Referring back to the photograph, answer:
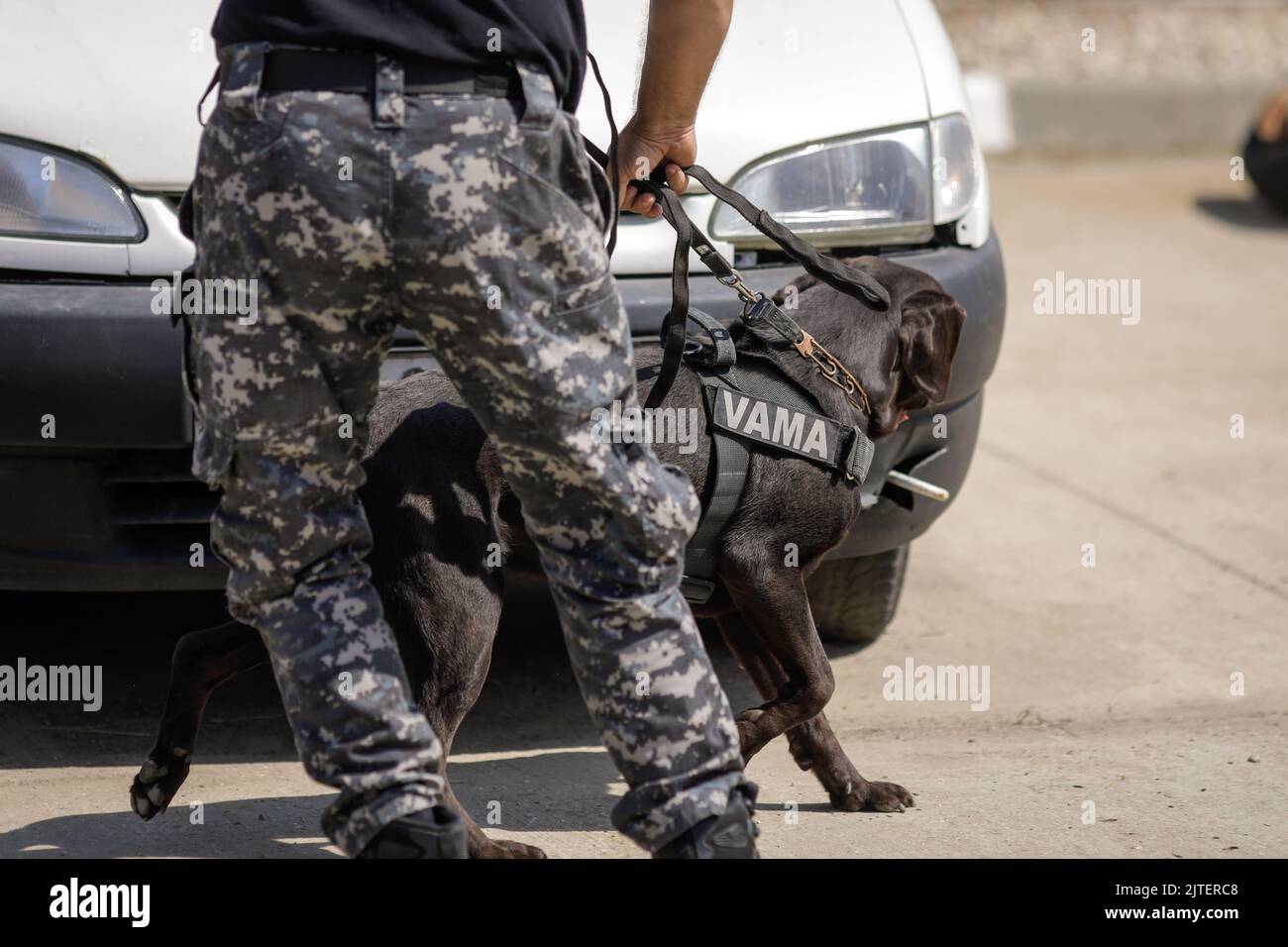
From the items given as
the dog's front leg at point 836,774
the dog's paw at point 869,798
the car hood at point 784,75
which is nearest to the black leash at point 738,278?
the car hood at point 784,75

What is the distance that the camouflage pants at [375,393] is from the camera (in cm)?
203

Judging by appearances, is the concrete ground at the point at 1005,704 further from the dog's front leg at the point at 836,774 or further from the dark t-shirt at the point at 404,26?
the dark t-shirt at the point at 404,26

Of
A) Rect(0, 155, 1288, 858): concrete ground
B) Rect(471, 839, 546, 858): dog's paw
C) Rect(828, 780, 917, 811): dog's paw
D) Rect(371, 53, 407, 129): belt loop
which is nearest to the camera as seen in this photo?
Rect(371, 53, 407, 129): belt loop

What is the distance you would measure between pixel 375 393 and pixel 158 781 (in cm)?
99

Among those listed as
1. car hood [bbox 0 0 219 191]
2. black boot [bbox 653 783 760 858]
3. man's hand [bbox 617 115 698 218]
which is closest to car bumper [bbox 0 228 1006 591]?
car hood [bbox 0 0 219 191]

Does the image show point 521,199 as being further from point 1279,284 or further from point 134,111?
point 1279,284

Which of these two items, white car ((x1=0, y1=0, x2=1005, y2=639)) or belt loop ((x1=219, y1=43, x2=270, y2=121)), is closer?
belt loop ((x1=219, y1=43, x2=270, y2=121))

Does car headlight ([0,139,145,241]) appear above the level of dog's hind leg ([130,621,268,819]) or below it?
above

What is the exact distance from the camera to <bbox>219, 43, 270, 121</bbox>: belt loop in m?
2.02

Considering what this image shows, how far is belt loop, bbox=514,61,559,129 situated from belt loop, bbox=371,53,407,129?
6.6 inches

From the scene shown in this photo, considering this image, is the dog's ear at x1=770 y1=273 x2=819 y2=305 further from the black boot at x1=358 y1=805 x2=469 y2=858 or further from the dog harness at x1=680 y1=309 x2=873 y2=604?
the black boot at x1=358 y1=805 x2=469 y2=858

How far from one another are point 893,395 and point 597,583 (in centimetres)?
107

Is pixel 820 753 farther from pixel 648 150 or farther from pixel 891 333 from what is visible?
pixel 648 150
